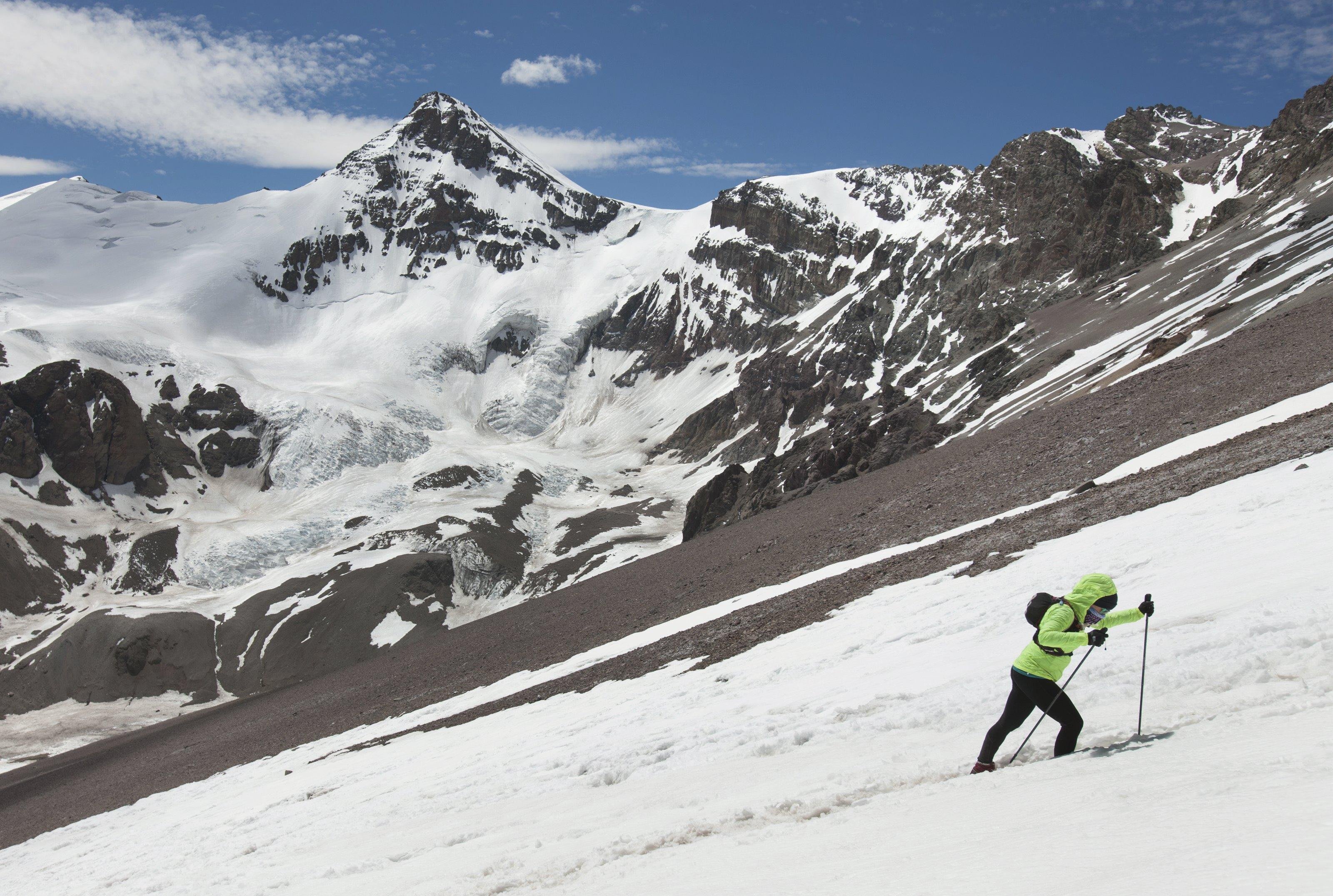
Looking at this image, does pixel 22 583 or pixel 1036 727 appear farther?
pixel 22 583

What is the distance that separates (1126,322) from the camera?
53.5 meters

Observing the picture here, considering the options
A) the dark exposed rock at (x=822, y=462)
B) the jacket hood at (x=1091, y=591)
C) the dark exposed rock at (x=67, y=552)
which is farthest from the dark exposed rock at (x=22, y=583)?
the jacket hood at (x=1091, y=591)

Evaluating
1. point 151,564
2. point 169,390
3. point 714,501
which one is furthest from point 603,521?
point 169,390

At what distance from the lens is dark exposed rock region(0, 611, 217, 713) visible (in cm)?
6894

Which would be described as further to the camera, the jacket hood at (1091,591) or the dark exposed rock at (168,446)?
the dark exposed rock at (168,446)

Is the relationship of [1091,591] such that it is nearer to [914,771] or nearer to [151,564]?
[914,771]

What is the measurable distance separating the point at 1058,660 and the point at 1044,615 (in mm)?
418

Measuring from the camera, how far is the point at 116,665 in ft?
230

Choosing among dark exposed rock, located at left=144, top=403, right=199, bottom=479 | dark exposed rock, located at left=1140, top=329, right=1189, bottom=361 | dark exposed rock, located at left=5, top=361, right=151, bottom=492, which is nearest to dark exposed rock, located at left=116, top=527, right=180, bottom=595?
dark exposed rock, located at left=5, top=361, right=151, bottom=492

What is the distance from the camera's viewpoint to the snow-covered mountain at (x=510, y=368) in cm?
6688

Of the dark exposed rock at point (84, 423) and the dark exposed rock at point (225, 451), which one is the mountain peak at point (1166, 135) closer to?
the dark exposed rock at point (225, 451)

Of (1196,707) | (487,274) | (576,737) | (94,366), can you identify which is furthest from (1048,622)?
(487,274)

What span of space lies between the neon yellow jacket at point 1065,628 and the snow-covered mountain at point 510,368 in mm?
34820

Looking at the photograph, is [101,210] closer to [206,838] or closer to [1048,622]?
[206,838]
